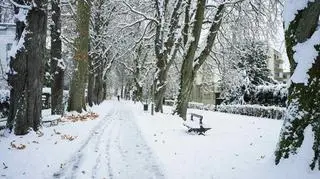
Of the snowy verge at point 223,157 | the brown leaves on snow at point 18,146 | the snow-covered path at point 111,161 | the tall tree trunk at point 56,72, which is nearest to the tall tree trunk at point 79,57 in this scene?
the tall tree trunk at point 56,72

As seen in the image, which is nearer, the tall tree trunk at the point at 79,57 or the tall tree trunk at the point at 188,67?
the tall tree trunk at the point at 188,67

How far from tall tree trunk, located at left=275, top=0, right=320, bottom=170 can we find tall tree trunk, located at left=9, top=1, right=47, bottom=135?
746 cm

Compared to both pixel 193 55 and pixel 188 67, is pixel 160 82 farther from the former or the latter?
pixel 193 55

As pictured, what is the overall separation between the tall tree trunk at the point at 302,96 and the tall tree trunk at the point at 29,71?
7.46 meters

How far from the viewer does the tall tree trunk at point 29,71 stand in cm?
1180

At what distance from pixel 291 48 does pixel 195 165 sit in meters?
3.02

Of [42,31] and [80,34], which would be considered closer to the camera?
[42,31]

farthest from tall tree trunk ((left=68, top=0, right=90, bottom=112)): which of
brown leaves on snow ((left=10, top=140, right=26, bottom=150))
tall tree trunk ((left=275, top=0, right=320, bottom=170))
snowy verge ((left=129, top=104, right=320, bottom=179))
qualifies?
tall tree trunk ((left=275, top=0, right=320, bottom=170))

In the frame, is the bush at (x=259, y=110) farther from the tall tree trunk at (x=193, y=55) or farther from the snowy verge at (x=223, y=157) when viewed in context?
the snowy verge at (x=223, y=157)

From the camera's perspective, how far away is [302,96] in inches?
280

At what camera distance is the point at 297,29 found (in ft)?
24.6

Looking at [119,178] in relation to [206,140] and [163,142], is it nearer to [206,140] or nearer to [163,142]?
→ [163,142]

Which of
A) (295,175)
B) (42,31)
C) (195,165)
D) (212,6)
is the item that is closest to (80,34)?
(212,6)

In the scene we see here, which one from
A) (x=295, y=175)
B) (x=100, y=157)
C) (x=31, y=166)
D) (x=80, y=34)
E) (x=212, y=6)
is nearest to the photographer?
(x=295, y=175)
